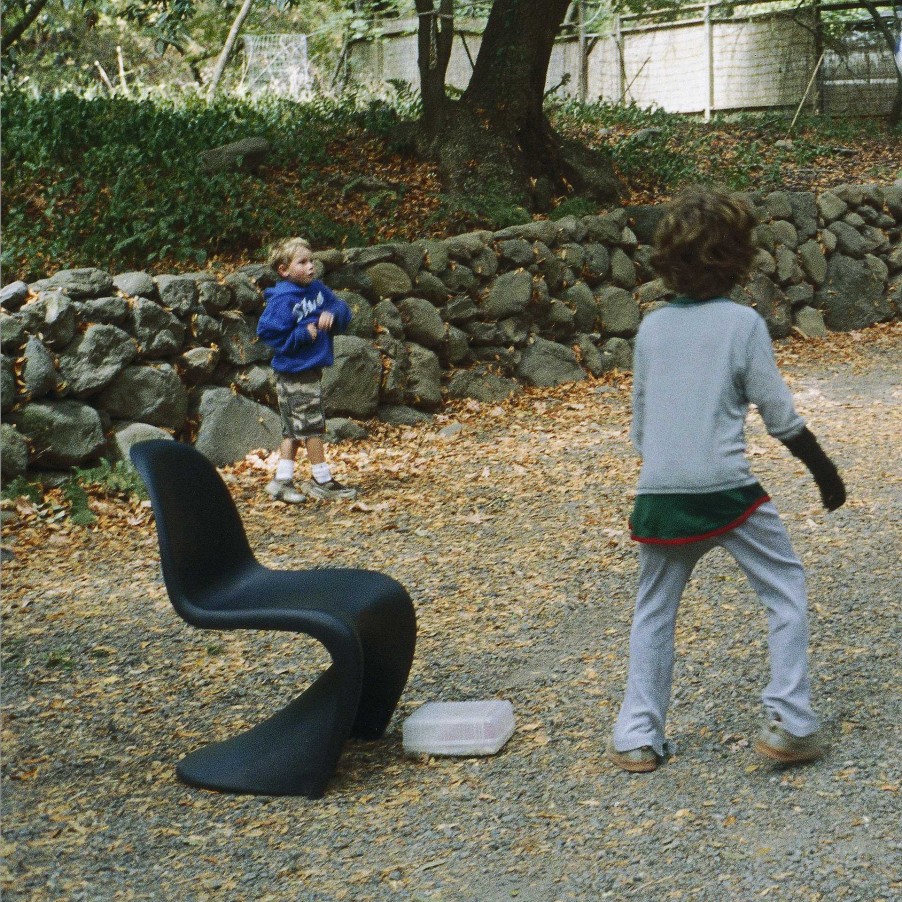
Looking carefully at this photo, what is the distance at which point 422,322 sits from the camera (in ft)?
32.2

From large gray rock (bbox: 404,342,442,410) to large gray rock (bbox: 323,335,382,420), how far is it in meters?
0.41

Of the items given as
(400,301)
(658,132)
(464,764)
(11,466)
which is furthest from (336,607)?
(658,132)

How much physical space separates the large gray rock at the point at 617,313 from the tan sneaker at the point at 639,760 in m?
8.06

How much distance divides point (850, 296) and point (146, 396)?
27.9 feet

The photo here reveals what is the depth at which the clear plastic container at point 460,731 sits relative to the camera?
3.85 m

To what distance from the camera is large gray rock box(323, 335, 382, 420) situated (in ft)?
29.3

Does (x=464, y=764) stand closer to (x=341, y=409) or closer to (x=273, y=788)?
(x=273, y=788)

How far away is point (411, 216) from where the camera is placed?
10953 mm

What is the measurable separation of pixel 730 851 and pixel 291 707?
1491mm

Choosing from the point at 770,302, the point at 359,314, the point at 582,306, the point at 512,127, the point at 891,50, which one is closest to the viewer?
the point at 359,314

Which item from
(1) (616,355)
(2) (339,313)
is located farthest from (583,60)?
(2) (339,313)

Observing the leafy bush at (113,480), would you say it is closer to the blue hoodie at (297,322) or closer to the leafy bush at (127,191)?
the blue hoodie at (297,322)

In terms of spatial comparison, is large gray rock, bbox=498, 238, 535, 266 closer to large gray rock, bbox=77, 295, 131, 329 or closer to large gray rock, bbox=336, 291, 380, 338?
large gray rock, bbox=336, 291, 380, 338

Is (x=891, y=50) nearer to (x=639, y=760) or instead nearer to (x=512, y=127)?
(x=512, y=127)
